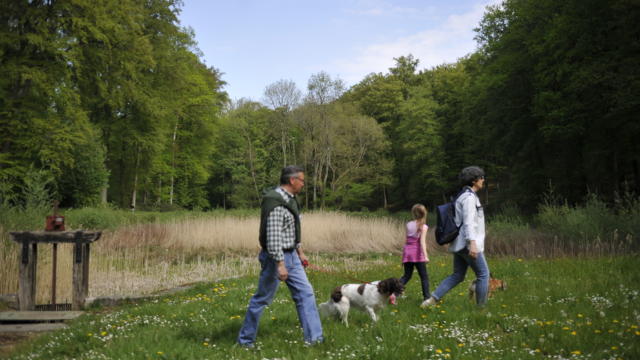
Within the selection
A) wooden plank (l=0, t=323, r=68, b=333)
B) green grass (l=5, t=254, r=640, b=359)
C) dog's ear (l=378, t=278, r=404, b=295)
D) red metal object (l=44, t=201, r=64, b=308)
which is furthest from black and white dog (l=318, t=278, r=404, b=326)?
red metal object (l=44, t=201, r=64, b=308)

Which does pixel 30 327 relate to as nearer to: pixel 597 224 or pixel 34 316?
pixel 34 316

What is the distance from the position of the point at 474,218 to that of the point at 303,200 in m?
44.1

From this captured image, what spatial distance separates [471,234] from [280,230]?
276 cm

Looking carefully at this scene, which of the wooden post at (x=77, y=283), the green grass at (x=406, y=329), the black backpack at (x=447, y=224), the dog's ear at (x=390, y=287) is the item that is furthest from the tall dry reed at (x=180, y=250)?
the black backpack at (x=447, y=224)

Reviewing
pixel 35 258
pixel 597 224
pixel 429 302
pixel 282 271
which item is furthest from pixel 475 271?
pixel 597 224

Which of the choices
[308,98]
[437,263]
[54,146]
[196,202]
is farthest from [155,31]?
[437,263]

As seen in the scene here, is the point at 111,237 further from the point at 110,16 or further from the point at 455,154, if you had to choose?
the point at 455,154

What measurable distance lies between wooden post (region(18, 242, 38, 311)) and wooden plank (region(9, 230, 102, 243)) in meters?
0.13

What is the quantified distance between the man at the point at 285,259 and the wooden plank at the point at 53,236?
5015mm

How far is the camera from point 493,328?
5.92 m

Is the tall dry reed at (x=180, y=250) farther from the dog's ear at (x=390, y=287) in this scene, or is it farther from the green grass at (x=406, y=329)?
the dog's ear at (x=390, y=287)

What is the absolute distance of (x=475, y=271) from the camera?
6738 millimetres

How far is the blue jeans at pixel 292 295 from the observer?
5.34m

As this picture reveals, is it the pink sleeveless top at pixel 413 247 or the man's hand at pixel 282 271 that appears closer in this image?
the man's hand at pixel 282 271
